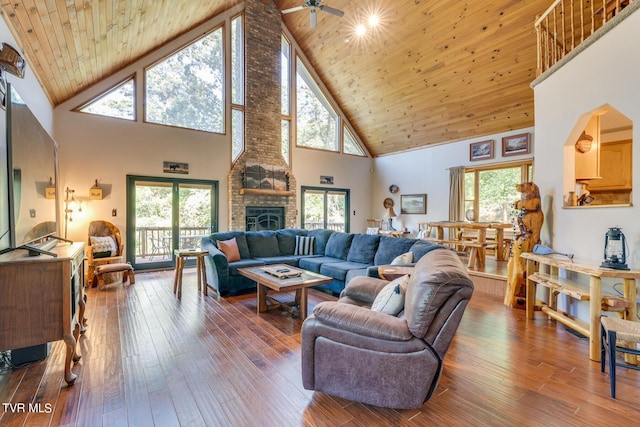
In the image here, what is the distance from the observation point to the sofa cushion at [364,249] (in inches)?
181

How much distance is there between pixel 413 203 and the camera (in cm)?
845

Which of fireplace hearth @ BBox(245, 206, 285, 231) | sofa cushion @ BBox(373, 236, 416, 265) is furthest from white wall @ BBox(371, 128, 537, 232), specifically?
sofa cushion @ BBox(373, 236, 416, 265)

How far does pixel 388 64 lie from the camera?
684cm

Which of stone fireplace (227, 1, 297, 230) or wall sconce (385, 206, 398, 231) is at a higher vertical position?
stone fireplace (227, 1, 297, 230)

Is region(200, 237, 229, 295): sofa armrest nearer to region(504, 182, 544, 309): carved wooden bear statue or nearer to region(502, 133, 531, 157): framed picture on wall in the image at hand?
region(504, 182, 544, 309): carved wooden bear statue

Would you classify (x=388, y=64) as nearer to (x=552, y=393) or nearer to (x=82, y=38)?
(x=82, y=38)

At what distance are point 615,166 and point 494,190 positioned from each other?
227cm

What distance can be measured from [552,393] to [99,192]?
22.8 feet

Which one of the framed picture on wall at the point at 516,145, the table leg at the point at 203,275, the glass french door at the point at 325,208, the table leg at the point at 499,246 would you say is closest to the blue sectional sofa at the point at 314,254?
the table leg at the point at 203,275

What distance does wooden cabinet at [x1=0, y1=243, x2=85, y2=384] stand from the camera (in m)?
1.92

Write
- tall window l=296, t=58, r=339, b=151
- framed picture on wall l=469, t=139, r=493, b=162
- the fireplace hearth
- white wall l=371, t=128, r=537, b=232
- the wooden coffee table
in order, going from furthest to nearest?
tall window l=296, t=58, r=339, b=151 → white wall l=371, t=128, r=537, b=232 → the fireplace hearth → framed picture on wall l=469, t=139, r=493, b=162 → the wooden coffee table

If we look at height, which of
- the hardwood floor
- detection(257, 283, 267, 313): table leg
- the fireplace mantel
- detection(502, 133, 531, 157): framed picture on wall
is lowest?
the hardwood floor

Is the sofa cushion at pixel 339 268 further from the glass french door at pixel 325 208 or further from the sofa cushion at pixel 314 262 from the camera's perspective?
the glass french door at pixel 325 208

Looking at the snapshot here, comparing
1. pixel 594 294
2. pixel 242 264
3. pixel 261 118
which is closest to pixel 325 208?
pixel 261 118
